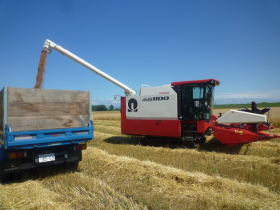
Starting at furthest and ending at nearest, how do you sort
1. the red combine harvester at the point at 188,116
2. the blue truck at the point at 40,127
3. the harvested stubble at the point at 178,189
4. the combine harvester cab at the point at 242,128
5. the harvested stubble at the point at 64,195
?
the red combine harvester at the point at 188,116 < the combine harvester cab at the point at 242,128 < the blue truck at the point at 40,127 < the harvested stubble at the point at 64,195 < the harvested stubble at the point at 178,189

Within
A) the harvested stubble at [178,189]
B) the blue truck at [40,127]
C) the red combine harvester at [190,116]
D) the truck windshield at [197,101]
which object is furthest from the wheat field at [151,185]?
the truck windshield at [197,101]

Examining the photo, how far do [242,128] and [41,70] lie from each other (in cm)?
795

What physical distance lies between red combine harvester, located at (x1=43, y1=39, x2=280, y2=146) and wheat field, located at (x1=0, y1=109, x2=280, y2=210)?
135 cm

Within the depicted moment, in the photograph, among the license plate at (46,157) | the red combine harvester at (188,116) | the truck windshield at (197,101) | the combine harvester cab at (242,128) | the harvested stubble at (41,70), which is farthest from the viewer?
the harvested stubble at (41,70)

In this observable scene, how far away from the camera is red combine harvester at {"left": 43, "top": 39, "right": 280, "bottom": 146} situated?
830 centimetres

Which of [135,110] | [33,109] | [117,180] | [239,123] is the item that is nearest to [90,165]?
[117,180]

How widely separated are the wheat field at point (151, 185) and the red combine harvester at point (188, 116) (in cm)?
135

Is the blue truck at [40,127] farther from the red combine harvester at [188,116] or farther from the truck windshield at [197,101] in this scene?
the truck windshield at [197,101]

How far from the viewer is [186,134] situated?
30.7 feet

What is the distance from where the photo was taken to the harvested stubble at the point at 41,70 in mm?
9250

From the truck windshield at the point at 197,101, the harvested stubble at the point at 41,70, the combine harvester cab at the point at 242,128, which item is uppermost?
the harvested stubble at the point at 41,70

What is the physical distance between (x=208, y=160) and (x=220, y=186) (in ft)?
8.39

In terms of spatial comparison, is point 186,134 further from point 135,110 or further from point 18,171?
point 18,171

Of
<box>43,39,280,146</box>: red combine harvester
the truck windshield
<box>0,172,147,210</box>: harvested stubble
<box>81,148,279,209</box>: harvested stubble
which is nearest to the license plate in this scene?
<box>0,172,147,210</box>: harvested stubble
